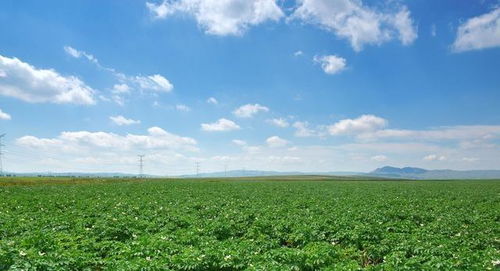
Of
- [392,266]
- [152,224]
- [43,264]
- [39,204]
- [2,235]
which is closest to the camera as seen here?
[43,264]

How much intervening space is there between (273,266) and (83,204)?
2221 cm

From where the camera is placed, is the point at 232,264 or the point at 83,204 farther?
the point at 83,204

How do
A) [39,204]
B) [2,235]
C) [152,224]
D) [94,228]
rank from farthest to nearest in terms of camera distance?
[39,204], [152,224], [94,228], [2,235]

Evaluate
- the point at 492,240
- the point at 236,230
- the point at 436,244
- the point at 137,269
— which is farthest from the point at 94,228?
the point at 492,240

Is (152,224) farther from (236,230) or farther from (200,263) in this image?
(200,263)

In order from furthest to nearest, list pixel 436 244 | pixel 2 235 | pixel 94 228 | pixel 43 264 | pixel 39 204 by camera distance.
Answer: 1. pixel 39 204
2. pixel 94 228
3. pixel 2 235
4. pixel 436 244
5. pixel 43 264

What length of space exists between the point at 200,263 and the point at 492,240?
44.8ft

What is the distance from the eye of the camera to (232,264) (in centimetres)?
1070

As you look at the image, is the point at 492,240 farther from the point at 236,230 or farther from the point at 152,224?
the point at 152,224

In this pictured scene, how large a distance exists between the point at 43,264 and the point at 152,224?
857 cm

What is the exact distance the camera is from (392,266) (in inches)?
401

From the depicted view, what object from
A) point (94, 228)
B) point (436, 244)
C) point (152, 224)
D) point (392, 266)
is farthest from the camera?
point (152, 224)

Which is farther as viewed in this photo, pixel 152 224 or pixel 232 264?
pixel 152 224

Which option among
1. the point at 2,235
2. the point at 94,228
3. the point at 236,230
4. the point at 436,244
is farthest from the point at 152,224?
the point at 436,244
